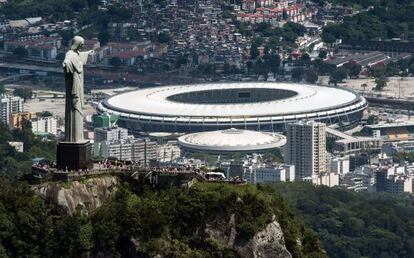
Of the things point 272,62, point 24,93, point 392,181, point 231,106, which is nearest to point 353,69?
point 272,62

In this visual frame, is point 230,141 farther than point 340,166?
Yes

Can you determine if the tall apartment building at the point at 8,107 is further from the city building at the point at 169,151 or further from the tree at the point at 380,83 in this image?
the tree at the point at 380,83

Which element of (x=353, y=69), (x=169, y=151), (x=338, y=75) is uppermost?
(x=353, y=69)

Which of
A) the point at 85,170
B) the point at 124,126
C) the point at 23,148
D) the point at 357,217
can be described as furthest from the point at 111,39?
the point at 85,170

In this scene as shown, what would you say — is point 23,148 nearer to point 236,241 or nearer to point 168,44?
point 168,44

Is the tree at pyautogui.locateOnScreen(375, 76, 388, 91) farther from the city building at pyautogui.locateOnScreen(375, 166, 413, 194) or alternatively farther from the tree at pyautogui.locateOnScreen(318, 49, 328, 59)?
the city building at pyautogui.locateOnScreen(375, 166, 413, 194)

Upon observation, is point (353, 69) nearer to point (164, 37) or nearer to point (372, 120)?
point (164, 37)
